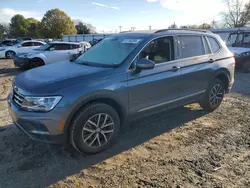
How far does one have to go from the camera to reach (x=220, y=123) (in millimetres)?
4406

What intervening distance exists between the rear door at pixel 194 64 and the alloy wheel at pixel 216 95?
14.0 inches

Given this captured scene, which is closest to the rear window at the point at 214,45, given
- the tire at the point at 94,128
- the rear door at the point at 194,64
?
the rear door at the point at 194,64

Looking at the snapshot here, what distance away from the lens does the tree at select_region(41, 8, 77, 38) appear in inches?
2374

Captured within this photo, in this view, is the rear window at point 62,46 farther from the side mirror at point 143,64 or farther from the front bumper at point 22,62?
the side mirror at point 143,64

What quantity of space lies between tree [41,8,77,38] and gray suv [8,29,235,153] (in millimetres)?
61137

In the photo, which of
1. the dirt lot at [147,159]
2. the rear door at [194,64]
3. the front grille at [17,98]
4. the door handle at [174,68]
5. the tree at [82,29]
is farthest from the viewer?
the tree at [82,29]

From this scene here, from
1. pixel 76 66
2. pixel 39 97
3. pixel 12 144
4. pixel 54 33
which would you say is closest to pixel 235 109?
pixel 76 66

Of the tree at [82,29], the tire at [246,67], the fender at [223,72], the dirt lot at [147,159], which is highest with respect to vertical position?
the tree at [82,29]

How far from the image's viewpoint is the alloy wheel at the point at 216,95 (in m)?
4.77

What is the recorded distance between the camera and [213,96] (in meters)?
4.82

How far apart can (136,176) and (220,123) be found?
2.51 metres

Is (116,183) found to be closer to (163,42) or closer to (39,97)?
(39,97)

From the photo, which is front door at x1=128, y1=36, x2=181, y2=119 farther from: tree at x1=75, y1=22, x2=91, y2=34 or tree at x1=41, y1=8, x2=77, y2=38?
tree at x1=75, y1=22, x2=91, y2=34

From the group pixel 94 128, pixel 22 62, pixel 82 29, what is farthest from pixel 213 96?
pixel 82 29
